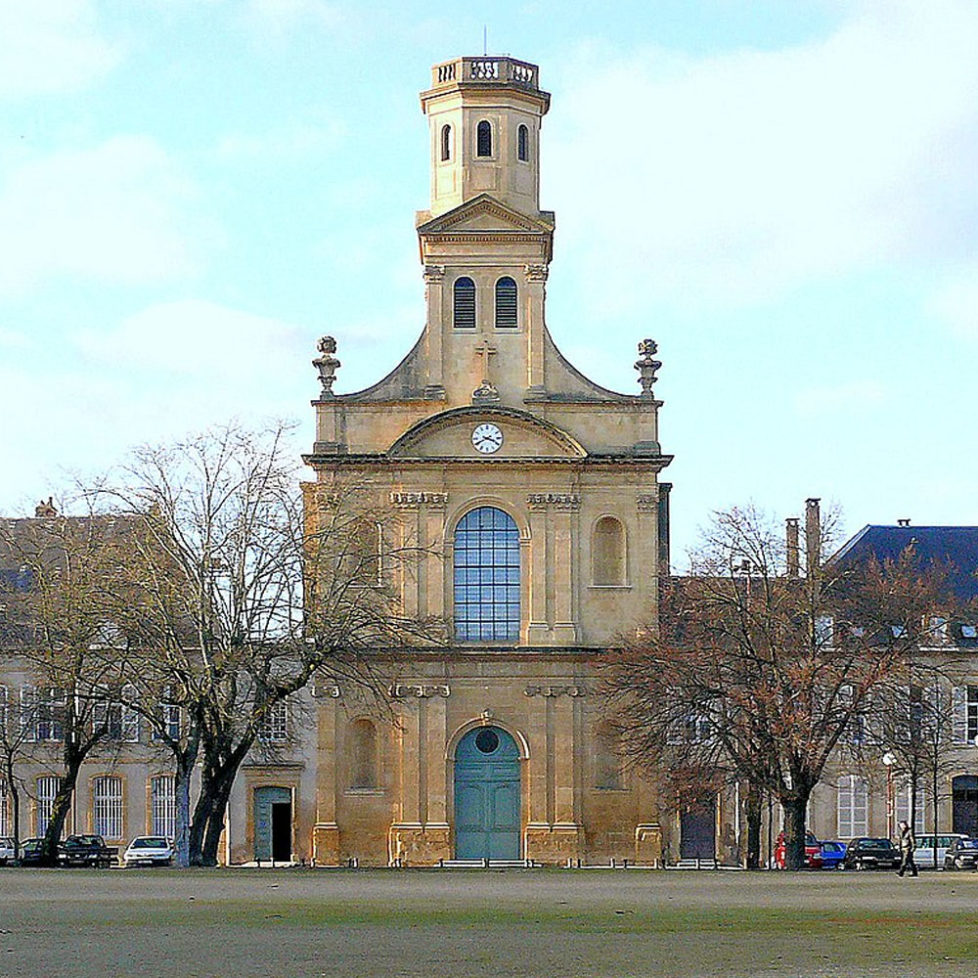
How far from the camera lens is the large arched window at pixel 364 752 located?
223 feet

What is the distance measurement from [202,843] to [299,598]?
21.9 ft

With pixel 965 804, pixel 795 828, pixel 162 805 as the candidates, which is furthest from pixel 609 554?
pixel 162 805

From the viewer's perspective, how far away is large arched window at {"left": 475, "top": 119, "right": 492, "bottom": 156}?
70.1 m

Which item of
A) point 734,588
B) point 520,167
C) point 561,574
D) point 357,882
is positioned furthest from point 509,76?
point 357,882

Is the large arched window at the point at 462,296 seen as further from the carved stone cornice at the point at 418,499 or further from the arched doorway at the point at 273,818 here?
the arched doorway at the point at 273,818

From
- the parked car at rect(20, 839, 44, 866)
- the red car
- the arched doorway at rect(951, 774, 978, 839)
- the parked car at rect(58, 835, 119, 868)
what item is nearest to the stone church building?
the red car

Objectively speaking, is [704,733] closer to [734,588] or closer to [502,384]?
[734,588]

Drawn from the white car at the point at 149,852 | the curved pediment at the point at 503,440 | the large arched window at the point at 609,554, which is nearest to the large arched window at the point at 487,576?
the curved pediment at the point at 503,440

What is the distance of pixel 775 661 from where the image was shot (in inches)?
2235

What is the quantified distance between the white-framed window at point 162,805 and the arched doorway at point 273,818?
10.4 feet

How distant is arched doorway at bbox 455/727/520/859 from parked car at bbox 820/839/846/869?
366 inches

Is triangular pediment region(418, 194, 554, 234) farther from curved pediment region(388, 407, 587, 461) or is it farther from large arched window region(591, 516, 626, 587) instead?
large arched window region(591, 516, 626, 587)

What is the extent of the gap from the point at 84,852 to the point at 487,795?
1279cm

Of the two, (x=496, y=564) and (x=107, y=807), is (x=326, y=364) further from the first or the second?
(x=107, y=807)
